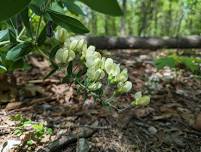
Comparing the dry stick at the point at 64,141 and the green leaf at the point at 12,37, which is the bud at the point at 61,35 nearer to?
the green leaf at the point at 12,37

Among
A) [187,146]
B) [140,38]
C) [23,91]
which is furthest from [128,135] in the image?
[140,38]

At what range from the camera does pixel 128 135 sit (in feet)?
7.30

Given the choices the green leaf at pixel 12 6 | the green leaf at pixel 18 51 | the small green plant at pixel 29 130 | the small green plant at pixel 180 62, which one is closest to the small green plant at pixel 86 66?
the green leaf at pixel 18 51

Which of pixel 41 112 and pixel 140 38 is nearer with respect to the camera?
pixel 41 112

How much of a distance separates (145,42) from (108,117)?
2.41 metres

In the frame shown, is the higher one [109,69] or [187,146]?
[109,69]

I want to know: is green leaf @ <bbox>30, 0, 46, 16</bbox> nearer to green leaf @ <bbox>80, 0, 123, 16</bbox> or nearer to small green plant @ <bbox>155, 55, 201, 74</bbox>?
green leaf @ <bbox>80, 0, 123, 16</bbox>

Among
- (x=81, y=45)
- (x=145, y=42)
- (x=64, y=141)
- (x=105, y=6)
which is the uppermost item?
(x=105, y=6)

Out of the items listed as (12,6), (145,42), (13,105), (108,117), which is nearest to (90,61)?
(12,6)

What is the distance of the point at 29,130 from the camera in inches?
84.4

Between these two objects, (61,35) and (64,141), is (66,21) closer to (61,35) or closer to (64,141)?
(61,35)

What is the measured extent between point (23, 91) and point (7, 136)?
74 centimetres

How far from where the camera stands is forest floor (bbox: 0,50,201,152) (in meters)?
2.10

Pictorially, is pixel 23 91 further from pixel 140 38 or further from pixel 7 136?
pixel 140 38
